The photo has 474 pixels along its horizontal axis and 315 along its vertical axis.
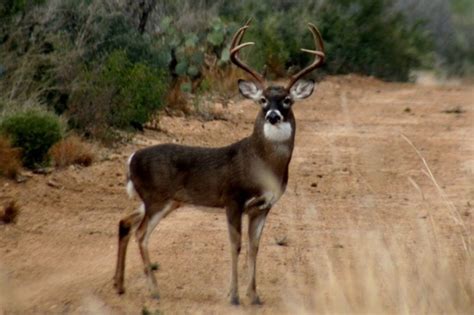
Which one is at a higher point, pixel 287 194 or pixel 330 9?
pixel 287 194

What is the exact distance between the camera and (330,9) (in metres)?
36.4

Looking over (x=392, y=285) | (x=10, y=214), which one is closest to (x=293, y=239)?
(x=10, y=214)

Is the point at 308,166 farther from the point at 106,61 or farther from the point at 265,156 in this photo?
the point at 265,156

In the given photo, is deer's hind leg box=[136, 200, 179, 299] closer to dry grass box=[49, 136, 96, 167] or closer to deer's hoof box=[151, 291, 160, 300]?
deer's hoof box=[151, 291, 160, 300]

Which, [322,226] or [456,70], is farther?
[456,70]

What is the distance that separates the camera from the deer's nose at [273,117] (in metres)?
10.8

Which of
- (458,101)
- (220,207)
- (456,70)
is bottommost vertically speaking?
(456,70)

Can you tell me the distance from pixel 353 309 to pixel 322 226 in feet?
18.1

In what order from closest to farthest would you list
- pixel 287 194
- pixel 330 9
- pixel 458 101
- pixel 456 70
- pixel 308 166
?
pixel 287 194 < pixel 308 166 < pixel 458 101 < pixel 330 9 < pixel 456 70

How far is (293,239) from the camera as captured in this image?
13.2 meters

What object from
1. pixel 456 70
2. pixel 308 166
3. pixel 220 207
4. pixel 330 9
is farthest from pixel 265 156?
pixel 456 70

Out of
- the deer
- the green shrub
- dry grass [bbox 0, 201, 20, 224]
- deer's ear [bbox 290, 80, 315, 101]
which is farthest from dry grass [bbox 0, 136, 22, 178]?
deer's ear [bbox 290, 80, 315, 101]

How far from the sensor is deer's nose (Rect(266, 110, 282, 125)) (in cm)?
1081

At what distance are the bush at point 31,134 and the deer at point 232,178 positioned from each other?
5.20 metres
